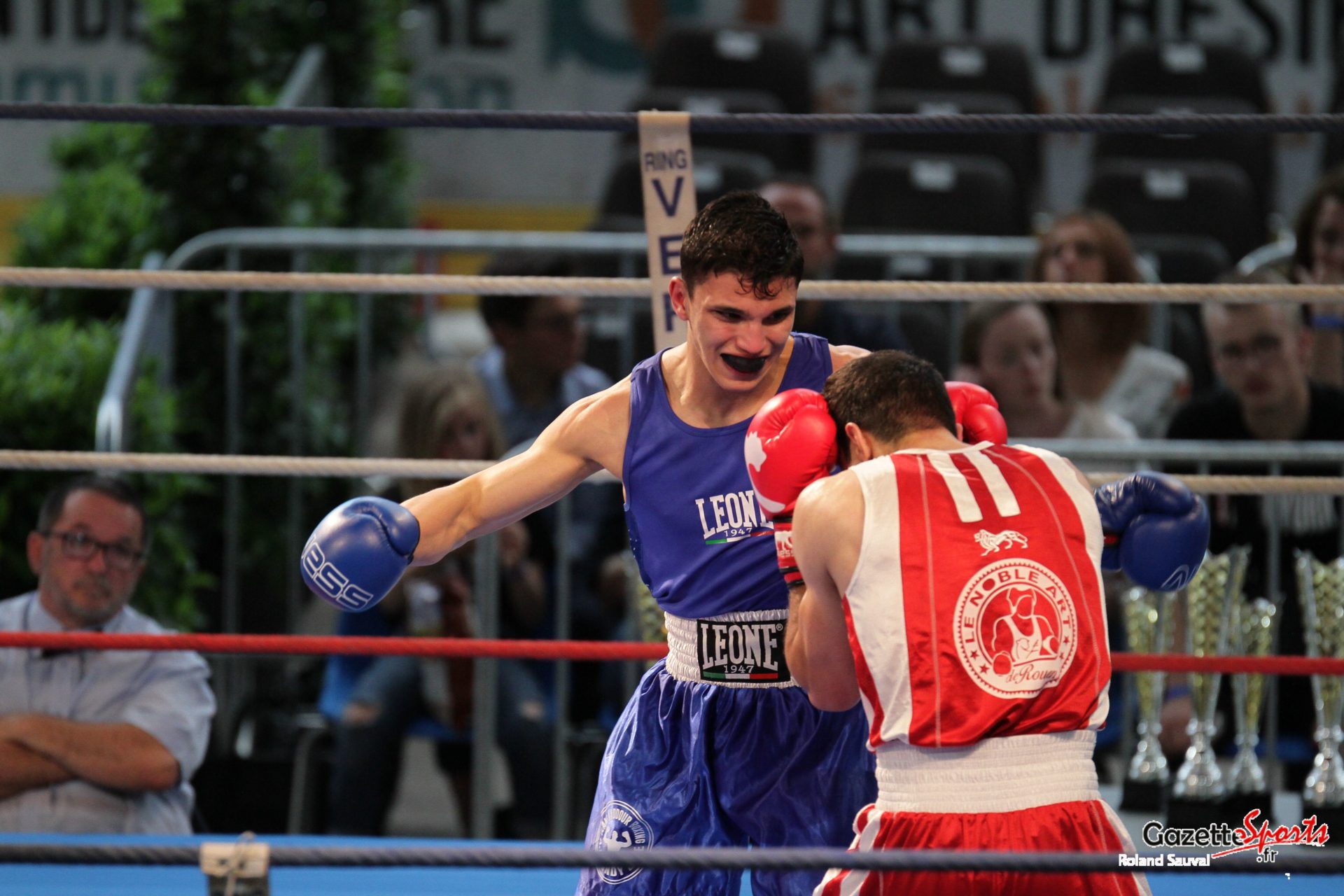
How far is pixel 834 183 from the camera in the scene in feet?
25.7

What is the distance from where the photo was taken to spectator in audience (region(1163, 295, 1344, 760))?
145 inches

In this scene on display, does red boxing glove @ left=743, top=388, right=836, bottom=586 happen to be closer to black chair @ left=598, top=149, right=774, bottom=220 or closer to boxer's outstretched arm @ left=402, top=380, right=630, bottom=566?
boxer's outstretched arm @ left=402, top=380, right=630, bottom=566

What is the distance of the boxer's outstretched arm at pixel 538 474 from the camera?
92.5 inches

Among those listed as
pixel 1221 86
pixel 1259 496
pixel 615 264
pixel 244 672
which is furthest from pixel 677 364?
pixel 1221 86

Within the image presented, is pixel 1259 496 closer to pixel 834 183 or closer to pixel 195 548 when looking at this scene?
pixel 195 548

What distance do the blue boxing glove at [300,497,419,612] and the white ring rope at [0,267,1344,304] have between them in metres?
0.63

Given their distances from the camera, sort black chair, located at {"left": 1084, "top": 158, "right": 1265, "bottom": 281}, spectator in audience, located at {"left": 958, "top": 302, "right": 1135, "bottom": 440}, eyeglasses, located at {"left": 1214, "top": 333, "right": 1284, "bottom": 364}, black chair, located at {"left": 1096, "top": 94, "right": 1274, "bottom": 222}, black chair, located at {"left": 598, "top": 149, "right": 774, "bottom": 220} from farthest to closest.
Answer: black chair, located at {"left": 1096, "top": 94, "right": 1274, "bottom": 222}
black chair, located at {"left": 1084, "top": 158, "right": 1265, "bottom": 281}
black chair, located at {"left": 598, "top": 149, "right": 774, "bottom": 220}
spectator in audience, located at {"left": 958, "top": 302, "right": 1135, "bottom": 440}
eyeglasses, located at {"left": 1214, "top": 333, "right": 1284, "bottom": 364}

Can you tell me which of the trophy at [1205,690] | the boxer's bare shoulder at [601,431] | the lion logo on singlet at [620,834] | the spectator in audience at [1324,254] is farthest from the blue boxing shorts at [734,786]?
the spectator in audience at [1324,254]

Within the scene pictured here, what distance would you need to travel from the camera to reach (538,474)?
2385 millimetres

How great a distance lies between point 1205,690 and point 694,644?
1399 mm

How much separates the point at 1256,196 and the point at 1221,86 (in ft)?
2.35

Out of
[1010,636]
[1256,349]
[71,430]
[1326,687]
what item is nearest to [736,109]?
[1256,349]

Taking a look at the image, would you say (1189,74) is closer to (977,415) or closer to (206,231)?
(206,231)

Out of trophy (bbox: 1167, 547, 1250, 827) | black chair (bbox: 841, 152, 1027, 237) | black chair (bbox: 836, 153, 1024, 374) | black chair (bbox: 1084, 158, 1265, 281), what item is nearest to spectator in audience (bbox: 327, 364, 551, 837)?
A: trophy (bbox: 1167, 547, 1250, 827)
